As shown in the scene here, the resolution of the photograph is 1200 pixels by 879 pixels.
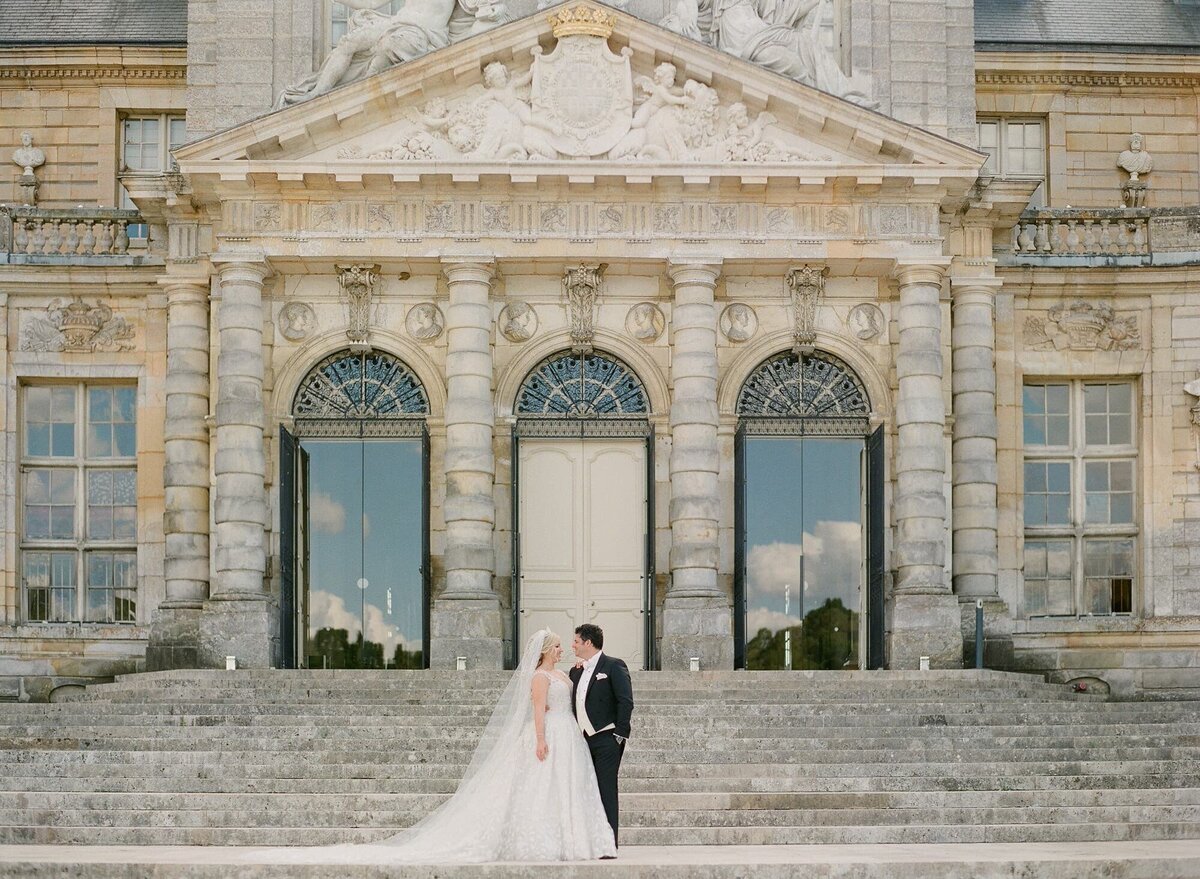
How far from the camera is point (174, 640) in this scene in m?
25.8

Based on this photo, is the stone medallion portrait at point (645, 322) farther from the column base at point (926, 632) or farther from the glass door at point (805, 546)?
the column base at point (926, 632)

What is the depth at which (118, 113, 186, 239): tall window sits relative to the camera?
29.6 metres

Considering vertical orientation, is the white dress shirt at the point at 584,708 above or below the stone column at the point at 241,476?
below

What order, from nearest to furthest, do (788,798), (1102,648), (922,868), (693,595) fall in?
(922,868) → (788,798) → (693,595) → (1102,648)

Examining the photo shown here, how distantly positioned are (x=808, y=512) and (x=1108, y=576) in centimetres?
436

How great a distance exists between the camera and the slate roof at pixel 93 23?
96.1 ft

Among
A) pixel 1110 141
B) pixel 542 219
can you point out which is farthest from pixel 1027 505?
pixel 542 219

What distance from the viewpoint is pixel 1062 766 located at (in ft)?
64.6

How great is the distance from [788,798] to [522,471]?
8710 millimetres

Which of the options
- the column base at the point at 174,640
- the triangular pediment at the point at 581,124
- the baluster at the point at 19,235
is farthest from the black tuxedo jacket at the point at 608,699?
the baluster at the point at 19,235

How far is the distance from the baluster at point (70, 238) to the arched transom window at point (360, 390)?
11.9 feet

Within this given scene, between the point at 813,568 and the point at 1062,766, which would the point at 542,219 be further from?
the point at 1062,766

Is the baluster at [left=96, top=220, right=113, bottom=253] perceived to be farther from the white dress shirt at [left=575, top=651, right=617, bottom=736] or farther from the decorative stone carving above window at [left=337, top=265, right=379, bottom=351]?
the white dress shirt at [left=575, top=651, right=617, bottom=736]

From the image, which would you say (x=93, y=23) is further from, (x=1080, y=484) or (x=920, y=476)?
(x=1080, y=484)
